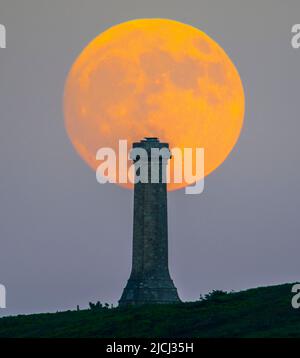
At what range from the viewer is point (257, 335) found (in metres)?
98.6

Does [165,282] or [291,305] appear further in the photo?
[165,282]

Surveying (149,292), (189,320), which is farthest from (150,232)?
(189,320)

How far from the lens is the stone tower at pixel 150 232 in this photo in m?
125

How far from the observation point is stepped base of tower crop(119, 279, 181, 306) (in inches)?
4958

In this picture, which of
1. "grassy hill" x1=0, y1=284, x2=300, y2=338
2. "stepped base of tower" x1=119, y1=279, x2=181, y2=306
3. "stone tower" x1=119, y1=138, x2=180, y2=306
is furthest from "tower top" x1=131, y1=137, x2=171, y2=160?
"grassy hill" x1=0, y1=284, x2=300, y2=338

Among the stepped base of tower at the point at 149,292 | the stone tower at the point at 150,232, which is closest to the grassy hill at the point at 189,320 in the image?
the stepped base of tower at the point at 149,292

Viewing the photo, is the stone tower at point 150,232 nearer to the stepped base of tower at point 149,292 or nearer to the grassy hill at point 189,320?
the stepped base of tower at point 149,292

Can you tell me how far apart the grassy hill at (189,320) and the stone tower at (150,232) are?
402 inches

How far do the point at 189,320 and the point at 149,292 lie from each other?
20018 mm

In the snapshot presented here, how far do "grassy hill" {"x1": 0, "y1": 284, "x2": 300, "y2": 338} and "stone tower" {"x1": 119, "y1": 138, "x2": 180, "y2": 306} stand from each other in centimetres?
1021
